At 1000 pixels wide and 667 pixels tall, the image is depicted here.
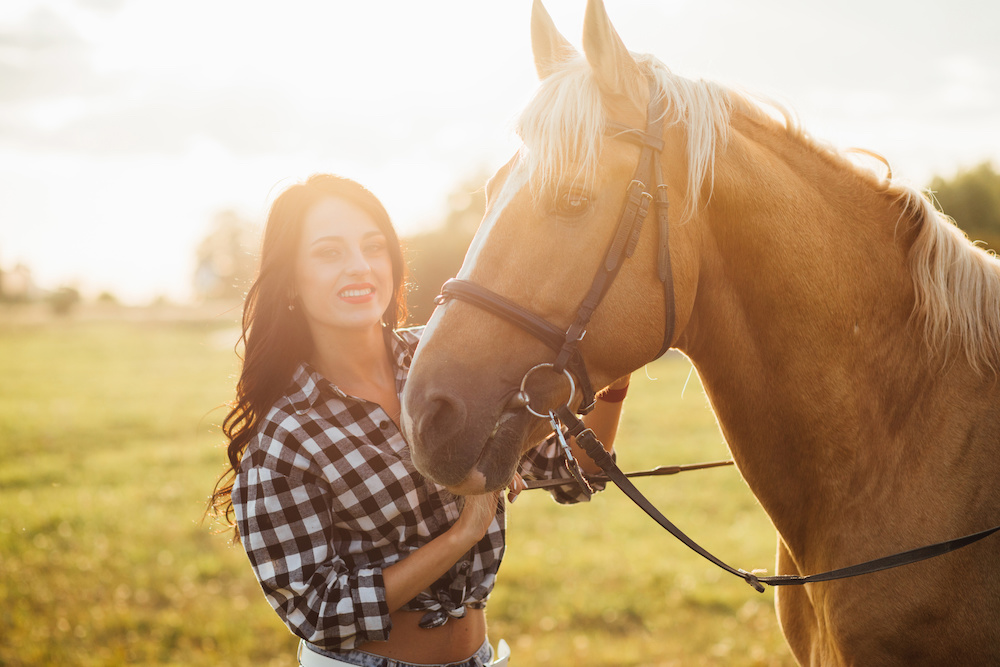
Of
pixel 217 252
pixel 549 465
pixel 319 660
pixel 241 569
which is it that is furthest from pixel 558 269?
pixel 217 252

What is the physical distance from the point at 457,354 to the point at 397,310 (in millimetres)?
1348

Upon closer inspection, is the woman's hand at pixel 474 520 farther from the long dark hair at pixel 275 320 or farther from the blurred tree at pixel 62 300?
the blurred tree at pixel 62 300

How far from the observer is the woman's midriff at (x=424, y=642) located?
248 centimetres

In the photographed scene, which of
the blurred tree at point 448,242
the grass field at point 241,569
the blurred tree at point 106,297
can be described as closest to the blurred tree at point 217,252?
the blurred tree at point 106,297

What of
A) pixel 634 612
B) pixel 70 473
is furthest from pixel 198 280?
pixel 634 612

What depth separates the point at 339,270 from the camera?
2725mm

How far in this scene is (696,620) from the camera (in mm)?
5906

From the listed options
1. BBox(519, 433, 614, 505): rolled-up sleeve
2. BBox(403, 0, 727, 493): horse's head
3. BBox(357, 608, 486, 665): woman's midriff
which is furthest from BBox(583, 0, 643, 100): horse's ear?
BBox(357, 608, 486, 665): woman's midriff

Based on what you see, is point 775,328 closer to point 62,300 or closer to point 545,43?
point 545,43

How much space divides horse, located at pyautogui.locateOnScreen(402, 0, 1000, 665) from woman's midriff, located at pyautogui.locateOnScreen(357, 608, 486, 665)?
0.86m

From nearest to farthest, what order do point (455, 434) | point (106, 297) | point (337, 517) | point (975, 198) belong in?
point (455, 434) → point (337, 517) → point (975, 198) → point (106, 297)

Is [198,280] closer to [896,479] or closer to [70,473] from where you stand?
[70,473]

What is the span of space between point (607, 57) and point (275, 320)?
172 cm

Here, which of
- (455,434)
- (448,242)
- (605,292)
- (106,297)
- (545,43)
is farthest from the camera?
(106,297)
